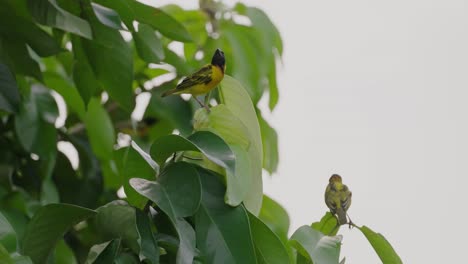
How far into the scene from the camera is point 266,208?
1660mm

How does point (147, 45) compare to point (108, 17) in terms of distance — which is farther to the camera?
point (147, 45)

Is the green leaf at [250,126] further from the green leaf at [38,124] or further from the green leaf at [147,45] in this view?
the green leaf at [38,124]

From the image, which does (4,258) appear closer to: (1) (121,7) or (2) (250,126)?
(2) (250,126)

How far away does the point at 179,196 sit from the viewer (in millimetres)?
911

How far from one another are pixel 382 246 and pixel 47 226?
40 cm

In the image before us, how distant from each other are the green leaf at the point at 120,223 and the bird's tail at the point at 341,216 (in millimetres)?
255

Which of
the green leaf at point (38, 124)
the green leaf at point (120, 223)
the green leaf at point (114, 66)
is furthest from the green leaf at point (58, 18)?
the green leaf at point (38, 124)

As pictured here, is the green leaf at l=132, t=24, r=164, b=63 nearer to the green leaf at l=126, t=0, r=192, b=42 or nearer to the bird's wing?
the green leaf at l=126, t=0, r=192, b=42

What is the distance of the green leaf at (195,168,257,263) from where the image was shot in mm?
929

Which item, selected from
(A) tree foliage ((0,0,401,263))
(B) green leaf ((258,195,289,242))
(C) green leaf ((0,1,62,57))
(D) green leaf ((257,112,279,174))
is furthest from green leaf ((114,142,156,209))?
(D) green leaf ((257,112,279,174))

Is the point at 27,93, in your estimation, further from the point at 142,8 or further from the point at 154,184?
the point at 154,184

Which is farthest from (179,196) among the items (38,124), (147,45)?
(38,124)

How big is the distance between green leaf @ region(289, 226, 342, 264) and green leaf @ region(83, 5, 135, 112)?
0.51 m

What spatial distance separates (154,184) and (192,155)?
0.29ft
